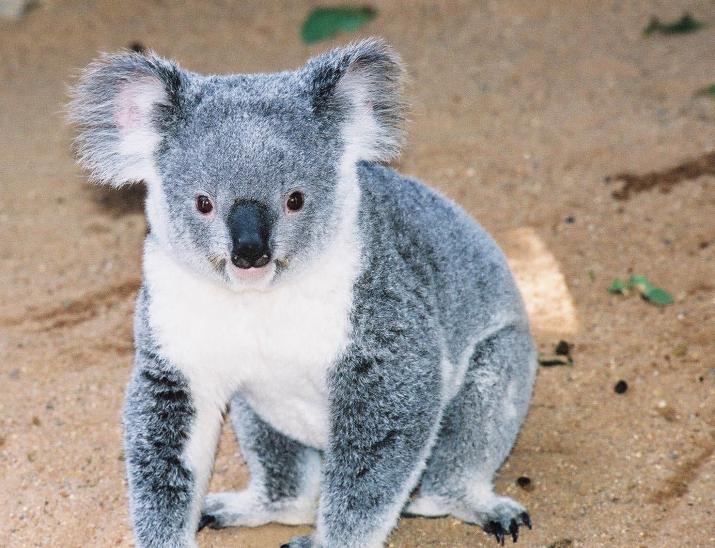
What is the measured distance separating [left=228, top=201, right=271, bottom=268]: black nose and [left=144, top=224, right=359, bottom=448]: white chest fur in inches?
9.8

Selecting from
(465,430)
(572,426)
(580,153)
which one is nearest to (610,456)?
(572,426)

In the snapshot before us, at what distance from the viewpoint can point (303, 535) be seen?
12.0ft

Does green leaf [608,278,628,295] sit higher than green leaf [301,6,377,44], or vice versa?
green leaf [301,6,377,44]

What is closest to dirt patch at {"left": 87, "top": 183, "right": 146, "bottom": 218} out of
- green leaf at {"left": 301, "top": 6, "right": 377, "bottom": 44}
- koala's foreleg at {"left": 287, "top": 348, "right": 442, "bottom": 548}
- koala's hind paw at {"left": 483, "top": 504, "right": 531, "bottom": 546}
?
green leaf at {"left": 301, "top": 6, "right": 377, "bottom": 44}

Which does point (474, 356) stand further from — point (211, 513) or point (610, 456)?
point (211, 513)

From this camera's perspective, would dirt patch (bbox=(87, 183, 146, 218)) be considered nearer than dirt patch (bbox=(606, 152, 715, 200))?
No

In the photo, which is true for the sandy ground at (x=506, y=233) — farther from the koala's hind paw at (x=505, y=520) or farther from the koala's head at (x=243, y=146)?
the koala's head at (x=243, y=146)

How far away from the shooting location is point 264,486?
3742 millimetres

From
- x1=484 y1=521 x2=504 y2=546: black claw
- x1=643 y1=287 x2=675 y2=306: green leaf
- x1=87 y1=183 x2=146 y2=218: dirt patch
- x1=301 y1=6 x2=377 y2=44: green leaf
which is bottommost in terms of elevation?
x1=484 y1=521 x2=504 y2=546: black claw

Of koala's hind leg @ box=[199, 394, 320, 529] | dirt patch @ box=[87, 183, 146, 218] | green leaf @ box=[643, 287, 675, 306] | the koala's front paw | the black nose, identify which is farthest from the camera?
dirt patch @ box=[87, 183, 146, 218]

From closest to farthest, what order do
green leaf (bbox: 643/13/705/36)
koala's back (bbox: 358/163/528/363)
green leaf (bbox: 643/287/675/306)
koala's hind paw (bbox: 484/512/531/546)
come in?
koala's back (bbox: 358/163/528/363), koala's hind paw (bbox: 484/512/531/546), green leaf (bbox: 643/287/675/306), green leaf (bbox: 643/13/705/36)

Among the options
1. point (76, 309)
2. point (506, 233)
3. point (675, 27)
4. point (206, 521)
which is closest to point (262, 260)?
point (206, 521)

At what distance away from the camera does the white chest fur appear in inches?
118

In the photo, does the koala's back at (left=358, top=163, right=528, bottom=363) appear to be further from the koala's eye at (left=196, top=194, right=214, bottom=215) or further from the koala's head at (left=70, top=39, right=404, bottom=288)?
the koala's eye at (left=196, top=194, right=214, bottom=215)
